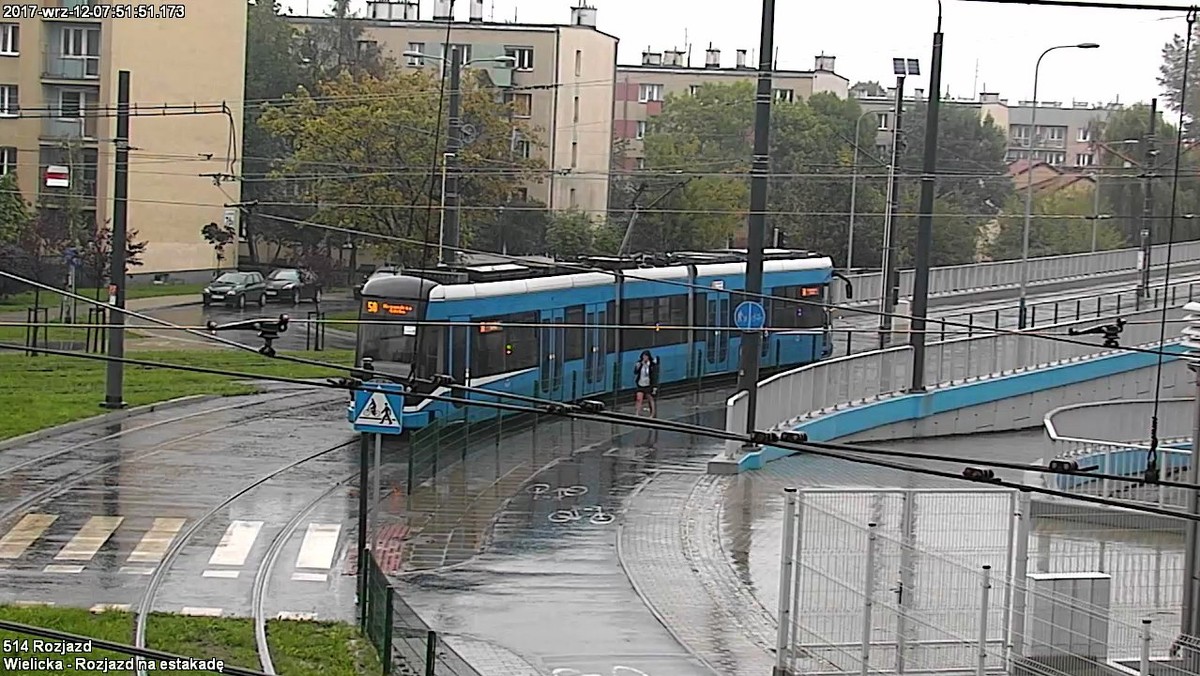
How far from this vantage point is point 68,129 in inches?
2451

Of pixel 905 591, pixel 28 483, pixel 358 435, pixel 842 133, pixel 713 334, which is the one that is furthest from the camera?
pixel 842 133

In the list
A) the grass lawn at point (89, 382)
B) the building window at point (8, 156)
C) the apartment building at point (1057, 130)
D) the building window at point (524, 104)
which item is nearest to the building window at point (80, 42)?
the building window at point (8, 156)

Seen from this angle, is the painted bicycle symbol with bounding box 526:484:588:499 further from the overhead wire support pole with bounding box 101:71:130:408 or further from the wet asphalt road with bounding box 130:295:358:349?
the wet asphalt road with bounding box 130:295:358:349

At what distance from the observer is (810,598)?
14.8 metres

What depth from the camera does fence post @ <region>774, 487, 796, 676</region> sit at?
577 inches

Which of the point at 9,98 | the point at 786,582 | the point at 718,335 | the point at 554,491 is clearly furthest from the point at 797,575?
the point at 9,98

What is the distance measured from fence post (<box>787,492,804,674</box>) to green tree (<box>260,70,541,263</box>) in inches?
1493

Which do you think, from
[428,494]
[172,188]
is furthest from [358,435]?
[172,188]

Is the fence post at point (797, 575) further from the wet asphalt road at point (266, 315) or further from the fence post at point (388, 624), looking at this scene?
the wet asphalt road at point (266, 315)

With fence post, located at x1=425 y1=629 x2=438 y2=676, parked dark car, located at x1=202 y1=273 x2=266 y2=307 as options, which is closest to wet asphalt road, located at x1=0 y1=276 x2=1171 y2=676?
fence post, located at x1=425 y1=629 x2=438 y2=676

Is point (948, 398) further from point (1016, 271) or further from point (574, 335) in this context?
point (1016, 271)

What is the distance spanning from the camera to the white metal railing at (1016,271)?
53.9 meters

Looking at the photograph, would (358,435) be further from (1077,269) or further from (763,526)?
(1077,269)

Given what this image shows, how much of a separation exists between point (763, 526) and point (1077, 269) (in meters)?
39.9
